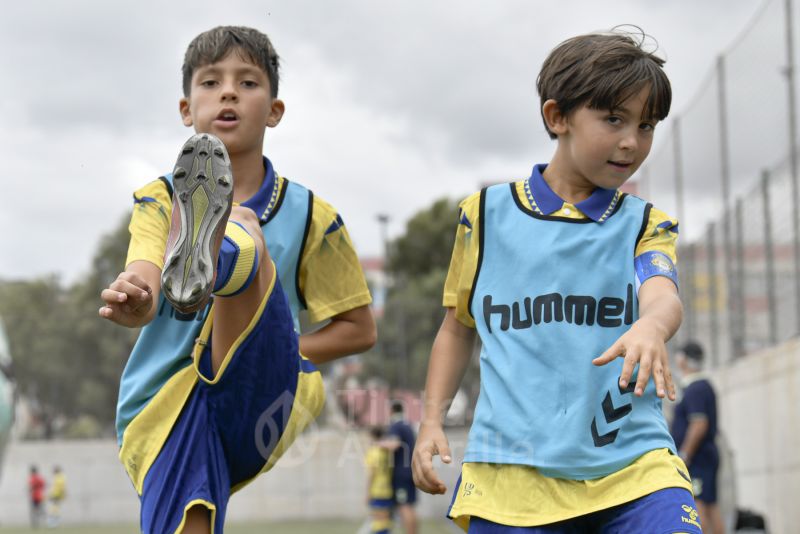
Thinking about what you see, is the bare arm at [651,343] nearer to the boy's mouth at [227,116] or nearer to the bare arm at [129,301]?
the bare arm at [129,301]

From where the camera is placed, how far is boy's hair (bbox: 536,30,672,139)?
3.56 m

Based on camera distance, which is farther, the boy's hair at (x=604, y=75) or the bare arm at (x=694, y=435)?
the bare arm at (x=694, y=435)

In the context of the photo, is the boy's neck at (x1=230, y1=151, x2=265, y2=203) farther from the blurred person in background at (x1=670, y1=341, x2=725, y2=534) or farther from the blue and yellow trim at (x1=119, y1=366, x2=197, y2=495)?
the blurred person in background at (x1=670, y1=341, x2=725, y2=534)

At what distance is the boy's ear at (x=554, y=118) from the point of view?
148 inches

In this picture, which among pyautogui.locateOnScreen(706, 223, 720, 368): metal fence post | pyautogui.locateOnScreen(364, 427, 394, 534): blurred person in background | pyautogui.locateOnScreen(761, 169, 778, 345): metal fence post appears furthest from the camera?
pyautogui.locateOnScreen(364, 427, 394, 534): blurred person in background

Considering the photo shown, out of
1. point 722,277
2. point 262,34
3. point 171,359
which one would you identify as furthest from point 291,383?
point 722,277

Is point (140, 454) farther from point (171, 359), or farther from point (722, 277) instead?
point (722, 277)

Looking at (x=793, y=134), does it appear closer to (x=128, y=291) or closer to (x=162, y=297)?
(x=162, y=297)

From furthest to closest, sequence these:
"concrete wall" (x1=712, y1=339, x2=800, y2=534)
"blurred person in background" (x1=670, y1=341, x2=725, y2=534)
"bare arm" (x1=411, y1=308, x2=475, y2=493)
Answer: "blurred person in background" (x1=670, y1=341, x2=725, y2=534) < "concrete wall" (x1=712, y1=339, x2=800, y2=534) < "bare arm" (x1=411, y1=308, x2=475, y2=493)

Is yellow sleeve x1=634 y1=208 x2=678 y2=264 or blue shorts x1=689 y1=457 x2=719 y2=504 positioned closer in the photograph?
yellow sleeve x1=634 y1=208 x2=678 y2=264

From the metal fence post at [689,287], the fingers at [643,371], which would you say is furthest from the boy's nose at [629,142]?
the metal fence post at [689,287]

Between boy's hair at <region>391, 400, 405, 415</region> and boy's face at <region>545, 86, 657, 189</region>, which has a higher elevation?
boy's face at <region>545, 86, 657, 189</region>

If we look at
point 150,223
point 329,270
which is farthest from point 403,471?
point 150,223

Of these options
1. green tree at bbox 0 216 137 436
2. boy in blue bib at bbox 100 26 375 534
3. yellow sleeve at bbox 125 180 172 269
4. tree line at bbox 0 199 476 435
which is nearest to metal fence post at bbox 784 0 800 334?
boy in blue bib at bbox 100 26 375 534
